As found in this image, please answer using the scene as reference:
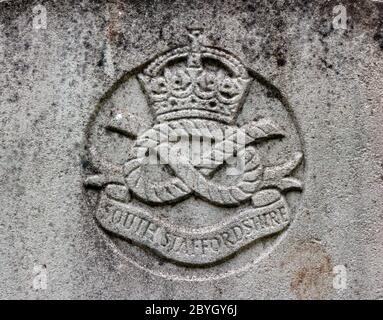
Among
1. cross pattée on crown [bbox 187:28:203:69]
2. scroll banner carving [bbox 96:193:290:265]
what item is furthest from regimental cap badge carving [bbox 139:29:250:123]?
scroll banner carving [bbox 96:193:290:265]

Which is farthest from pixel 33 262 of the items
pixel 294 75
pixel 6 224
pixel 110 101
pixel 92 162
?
pixel 294 75

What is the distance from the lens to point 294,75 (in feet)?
10.3

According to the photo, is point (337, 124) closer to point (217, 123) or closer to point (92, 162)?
point (217, 123)

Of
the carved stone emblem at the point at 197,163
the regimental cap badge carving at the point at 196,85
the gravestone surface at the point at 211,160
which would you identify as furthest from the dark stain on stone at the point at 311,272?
the regimental cap badge carving at the point at 196,85

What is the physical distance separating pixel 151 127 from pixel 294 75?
1.60 feet

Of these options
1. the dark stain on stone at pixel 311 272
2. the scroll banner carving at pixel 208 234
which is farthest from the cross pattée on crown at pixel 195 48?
the dark stain on stone at pixel 311 272

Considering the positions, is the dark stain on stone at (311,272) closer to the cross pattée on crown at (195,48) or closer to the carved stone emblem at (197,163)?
the carved stone emblem at (197,163)

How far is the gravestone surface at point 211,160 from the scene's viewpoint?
3125 millimetres

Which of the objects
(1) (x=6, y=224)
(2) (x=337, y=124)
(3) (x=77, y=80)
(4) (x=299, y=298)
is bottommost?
(4) (x=299, y=298)

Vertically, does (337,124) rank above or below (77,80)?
below

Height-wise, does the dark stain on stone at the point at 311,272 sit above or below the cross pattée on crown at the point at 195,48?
below

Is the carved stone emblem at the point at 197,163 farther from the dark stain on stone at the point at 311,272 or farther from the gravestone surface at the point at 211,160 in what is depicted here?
the dark stain on stone at the point at 311,272

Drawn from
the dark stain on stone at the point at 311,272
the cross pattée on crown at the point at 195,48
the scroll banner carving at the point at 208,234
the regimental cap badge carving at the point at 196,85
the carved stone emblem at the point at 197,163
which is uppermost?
the cross pattée on crown at the point at 195,48

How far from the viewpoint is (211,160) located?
3.12 m
